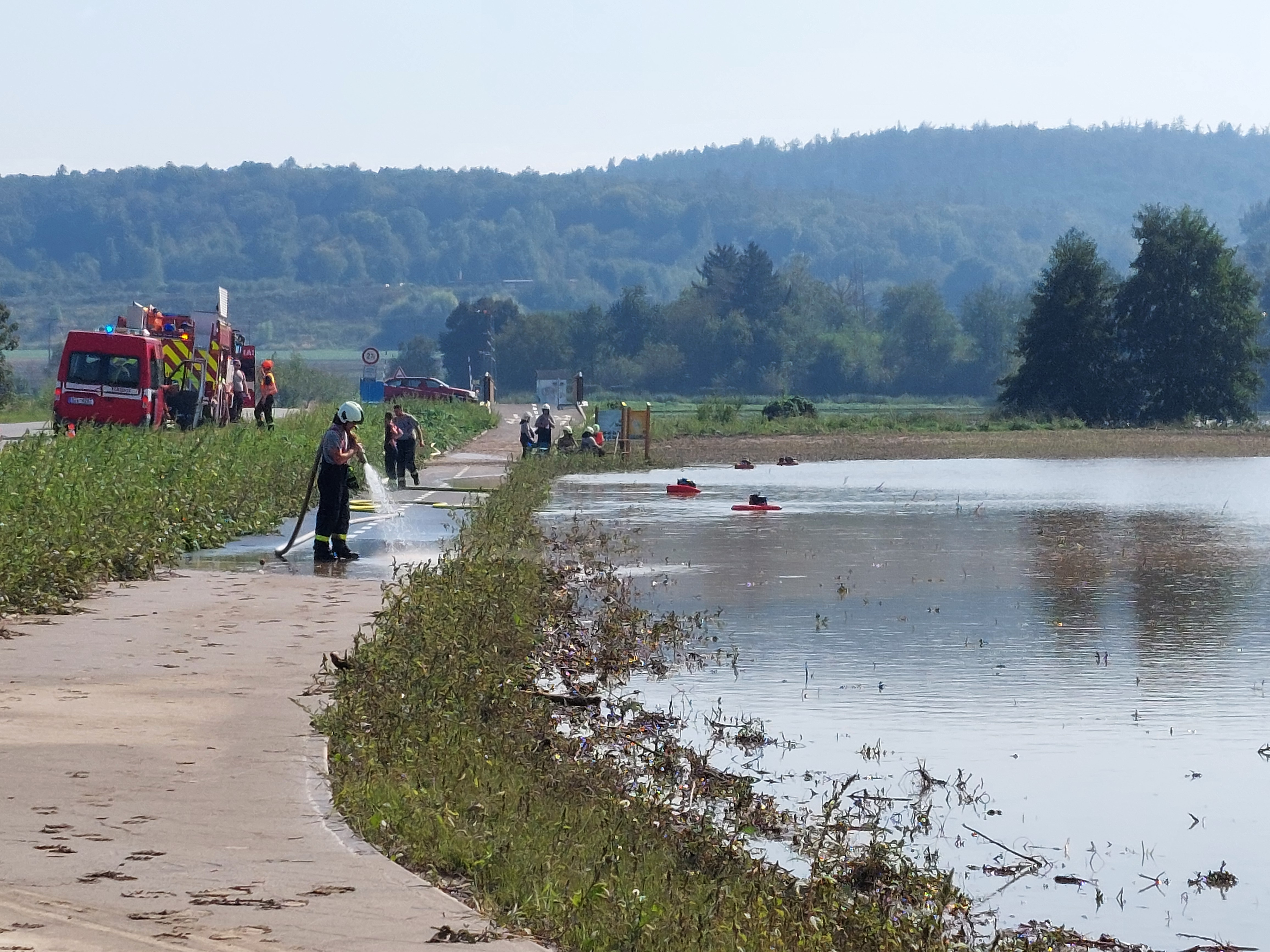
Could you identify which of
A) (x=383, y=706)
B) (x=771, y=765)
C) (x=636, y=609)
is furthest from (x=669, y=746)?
(x=636, y=609)

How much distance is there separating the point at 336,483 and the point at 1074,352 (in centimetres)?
6933

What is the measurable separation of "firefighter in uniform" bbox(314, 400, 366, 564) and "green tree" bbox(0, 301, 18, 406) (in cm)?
5745

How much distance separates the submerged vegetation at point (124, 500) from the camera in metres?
16.2

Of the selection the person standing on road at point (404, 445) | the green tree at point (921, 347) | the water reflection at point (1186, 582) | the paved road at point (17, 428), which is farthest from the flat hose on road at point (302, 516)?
the green tree at point (921, 347)

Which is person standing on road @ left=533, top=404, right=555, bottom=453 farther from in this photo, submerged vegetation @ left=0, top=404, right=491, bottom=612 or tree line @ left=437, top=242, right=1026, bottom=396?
A: tree line @ left=437, top=242, right=1026, bottom=396

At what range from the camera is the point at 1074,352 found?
85.2 metres

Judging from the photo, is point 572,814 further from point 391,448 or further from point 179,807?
point 391,448

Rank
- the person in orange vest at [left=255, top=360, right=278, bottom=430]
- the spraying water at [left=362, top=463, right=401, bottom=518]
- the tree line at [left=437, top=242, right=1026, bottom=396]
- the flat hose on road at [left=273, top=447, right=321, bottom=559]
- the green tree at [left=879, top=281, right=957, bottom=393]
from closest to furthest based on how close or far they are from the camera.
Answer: the flat hose on road at [left=273, top=447, right=321, bottom=559]
the spraying water at [left=362, top=463, right=401, bottom=518]
the person in orange vest at [left=255, top=360, right=278, bottom=430]
the tree line at [left=437, top=242, right=1026, bottom=396]
the green tree at [left=879, top=281, right=957, bottom=393]

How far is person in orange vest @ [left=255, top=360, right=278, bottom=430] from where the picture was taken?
40375 mm

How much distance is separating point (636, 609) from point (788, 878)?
9.39 metres

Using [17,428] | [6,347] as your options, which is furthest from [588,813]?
[6,347]

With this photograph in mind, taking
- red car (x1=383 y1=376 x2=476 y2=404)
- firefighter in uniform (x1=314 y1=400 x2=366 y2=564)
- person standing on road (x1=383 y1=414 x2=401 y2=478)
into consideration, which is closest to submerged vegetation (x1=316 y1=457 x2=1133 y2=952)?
firefighter in uniform (x1=314 y1=400 x2=366 y2=564)

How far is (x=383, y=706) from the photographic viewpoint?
10781 millimetres

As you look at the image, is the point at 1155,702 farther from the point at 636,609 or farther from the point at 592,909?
the point at 592,909
